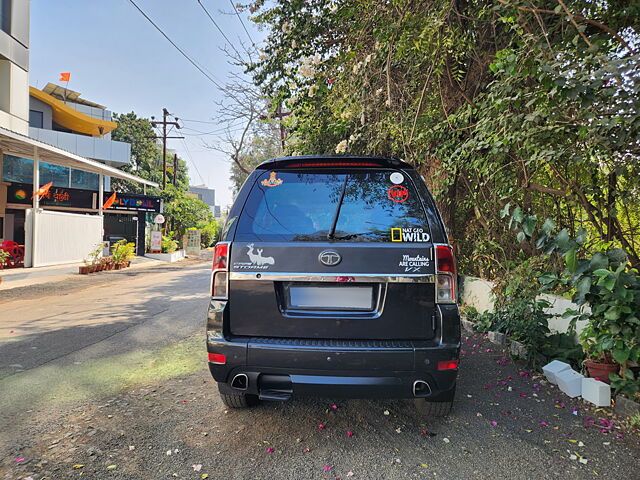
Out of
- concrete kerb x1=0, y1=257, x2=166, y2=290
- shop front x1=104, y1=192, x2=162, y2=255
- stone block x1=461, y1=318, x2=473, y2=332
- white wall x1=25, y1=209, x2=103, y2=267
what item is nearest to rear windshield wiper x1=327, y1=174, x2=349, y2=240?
stone block x1=461, y1=318, x2=473, y2=332

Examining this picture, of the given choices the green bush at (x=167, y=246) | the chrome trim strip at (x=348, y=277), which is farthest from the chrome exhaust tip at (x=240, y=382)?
the green bush at (x=167, y=246)

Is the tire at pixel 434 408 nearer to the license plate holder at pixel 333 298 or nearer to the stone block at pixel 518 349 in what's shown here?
the license plate holder at pixel 333 298

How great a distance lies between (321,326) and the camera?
2516 millimetres

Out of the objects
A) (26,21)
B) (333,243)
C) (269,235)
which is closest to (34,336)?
(269,235)

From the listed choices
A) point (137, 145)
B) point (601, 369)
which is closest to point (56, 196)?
point (601, 369)

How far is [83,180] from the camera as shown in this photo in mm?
25719

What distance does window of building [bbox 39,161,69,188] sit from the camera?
22.3 m

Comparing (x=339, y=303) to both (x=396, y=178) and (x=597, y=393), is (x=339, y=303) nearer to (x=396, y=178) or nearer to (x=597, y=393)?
(x=396, y=178)

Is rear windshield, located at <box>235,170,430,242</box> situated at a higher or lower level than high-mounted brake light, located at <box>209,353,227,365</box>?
higher

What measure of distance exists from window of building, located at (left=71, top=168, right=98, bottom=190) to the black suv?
26.9 meters

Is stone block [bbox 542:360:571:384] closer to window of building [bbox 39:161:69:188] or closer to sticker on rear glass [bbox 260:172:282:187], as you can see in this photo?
sticker on rear glass [bbox 260:172:282:187]

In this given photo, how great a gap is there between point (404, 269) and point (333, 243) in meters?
0.49

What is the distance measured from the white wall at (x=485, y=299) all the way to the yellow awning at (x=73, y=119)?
28.8 metres

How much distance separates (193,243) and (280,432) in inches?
1051
